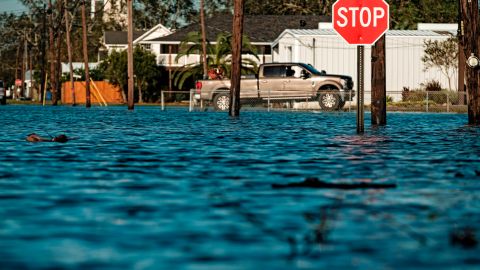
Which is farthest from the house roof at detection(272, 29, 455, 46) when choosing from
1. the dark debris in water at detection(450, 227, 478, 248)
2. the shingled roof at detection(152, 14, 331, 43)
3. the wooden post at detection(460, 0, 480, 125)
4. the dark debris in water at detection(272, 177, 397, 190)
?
the dark debris in water at detection(450, 227, 478, 248)

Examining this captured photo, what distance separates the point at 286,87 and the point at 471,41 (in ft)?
68.7

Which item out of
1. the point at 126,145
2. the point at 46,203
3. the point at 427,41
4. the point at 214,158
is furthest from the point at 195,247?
the point at 427,41

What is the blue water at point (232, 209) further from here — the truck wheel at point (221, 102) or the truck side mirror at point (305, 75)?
the truck wheel at point (221, 102)

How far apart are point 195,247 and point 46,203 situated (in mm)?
3306

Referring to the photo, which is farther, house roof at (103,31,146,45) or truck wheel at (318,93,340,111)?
house roof at (103,31,146,45)

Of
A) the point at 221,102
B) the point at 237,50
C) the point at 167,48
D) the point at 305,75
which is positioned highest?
the point at 167,48

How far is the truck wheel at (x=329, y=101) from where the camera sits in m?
50.2

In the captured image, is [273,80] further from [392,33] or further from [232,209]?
[232,209]

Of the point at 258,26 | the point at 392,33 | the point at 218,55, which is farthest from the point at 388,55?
the point at 258,26

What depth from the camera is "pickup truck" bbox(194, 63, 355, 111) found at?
1992 inches

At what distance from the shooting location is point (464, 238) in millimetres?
8320

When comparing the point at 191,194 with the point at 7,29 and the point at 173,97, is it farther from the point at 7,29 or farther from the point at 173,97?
the point at 7,29

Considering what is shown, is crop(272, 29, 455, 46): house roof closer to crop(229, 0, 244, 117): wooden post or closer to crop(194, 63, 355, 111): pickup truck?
crop(194, 63, 355, 111): pickup truck

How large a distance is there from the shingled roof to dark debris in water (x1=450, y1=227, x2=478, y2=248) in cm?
8536
